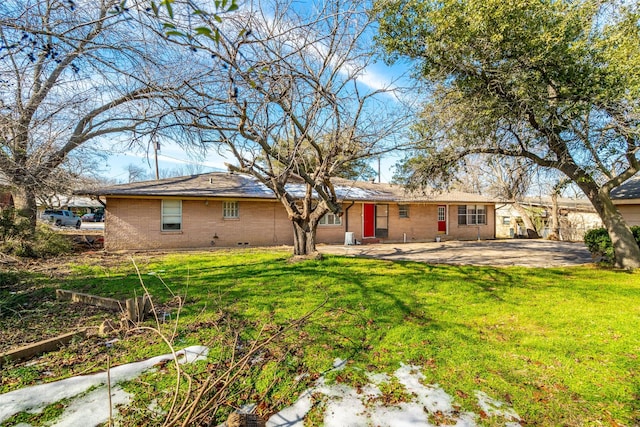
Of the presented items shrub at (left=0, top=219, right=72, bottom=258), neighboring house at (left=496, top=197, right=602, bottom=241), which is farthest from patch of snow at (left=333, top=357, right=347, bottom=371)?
neighboring house at (left=496, top=197, right=602, bottom=241)

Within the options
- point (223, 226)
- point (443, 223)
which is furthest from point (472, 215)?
point (223, 226)

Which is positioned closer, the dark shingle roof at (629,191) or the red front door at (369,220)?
the dark shingle roof at (629,191)

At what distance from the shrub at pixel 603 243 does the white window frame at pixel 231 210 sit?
13552 mm

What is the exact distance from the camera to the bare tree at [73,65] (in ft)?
12.1

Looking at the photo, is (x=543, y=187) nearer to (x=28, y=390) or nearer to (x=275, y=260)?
(x=275, y=260)

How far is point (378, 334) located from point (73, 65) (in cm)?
510

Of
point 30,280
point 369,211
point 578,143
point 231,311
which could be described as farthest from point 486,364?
point 369,211

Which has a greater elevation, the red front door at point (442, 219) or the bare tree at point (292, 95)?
the bare tree at point (292, 95)

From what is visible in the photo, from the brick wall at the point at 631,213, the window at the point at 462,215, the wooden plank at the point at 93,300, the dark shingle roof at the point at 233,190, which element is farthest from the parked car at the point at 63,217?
the brick wall at the point at 631,213

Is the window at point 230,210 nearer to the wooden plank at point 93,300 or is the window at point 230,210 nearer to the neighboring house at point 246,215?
the neighboring house at point 246,215

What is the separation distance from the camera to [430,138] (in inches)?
355

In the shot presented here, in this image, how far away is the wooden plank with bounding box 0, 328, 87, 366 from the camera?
138 inches

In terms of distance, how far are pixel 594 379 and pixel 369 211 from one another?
14.8 metres

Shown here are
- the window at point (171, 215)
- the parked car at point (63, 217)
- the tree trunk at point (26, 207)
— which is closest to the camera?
the tree trunk at point (26, 207)
